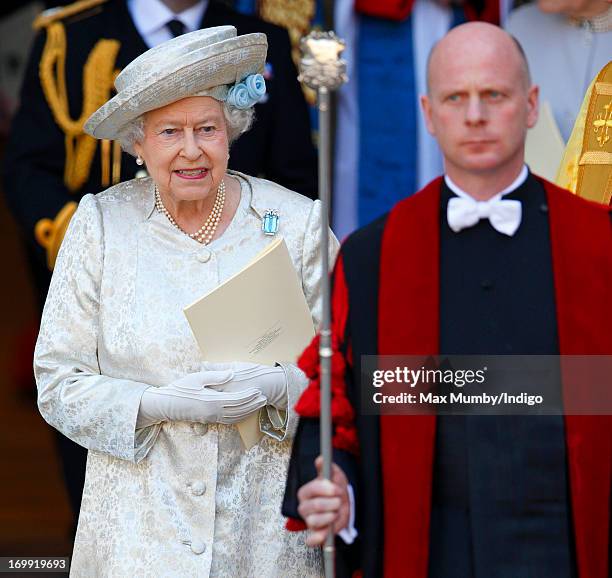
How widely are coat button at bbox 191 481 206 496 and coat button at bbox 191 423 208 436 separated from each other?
11 centimetres

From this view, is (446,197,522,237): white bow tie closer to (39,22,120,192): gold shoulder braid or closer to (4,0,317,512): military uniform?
(4,0,317,512): military uniform

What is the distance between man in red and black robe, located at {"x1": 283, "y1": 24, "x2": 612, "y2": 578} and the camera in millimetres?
3152

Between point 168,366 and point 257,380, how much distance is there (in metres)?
0.22

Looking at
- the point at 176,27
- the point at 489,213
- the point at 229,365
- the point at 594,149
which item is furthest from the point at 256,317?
the point at 176,27

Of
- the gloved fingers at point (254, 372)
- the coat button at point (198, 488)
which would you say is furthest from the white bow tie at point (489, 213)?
the coat button at point (198, 488)

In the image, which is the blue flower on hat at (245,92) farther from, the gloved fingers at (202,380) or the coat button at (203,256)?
the gloved fingers at (202,380)

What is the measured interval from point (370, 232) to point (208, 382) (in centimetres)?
51

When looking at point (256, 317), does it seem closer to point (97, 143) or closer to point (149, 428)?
point (149, 428)

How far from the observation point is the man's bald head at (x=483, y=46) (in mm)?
3160

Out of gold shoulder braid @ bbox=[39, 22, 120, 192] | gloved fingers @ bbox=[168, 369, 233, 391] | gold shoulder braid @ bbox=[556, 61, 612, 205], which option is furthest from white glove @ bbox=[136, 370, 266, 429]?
gold shoulder braid @ bbox=[39, 22, 120, 192]

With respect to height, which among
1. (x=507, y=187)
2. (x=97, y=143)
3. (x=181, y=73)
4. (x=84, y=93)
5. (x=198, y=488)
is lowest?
(x=198, y=488)

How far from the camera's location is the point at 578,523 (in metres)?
3.14

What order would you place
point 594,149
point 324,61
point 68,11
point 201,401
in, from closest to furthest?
point 324,61
point 201,401
point 594,149
point 68,11

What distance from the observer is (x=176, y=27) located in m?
4.92
